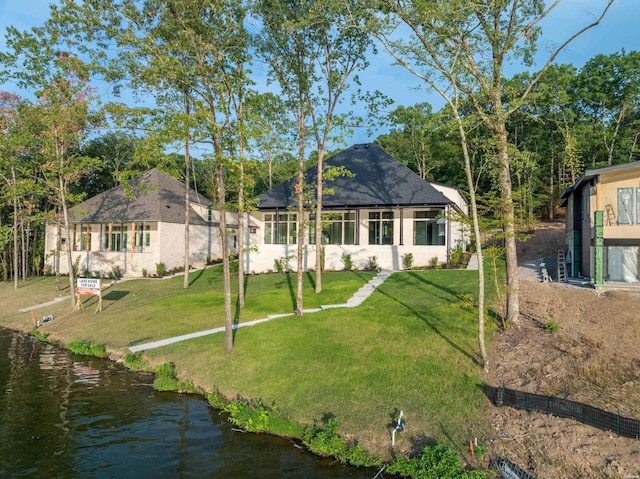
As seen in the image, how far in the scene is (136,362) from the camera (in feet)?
47.0

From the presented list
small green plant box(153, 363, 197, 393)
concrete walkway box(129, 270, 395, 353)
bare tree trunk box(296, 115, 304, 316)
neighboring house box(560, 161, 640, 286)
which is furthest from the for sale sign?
Answer: neighboring house box(560, 161, 640, 286)

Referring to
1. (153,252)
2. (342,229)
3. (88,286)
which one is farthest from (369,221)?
(88,286)

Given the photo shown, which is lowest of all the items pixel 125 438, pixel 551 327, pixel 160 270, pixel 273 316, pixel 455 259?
pixel 125 438

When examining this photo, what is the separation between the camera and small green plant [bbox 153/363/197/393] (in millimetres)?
12273

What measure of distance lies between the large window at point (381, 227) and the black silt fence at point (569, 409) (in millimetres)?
18631

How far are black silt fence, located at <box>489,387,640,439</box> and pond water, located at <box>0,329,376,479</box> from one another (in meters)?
3.61

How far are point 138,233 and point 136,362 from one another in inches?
772

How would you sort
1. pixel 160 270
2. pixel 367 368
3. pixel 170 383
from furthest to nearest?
1. pixel 160 270
2. pixel 170 383
3. pixel 367 368

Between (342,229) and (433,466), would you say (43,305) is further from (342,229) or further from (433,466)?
(433,466)

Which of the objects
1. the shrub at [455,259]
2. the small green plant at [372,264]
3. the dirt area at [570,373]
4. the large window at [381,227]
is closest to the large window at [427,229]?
the shrub at [455,259]

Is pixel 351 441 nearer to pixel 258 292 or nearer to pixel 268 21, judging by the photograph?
pixel 258 292

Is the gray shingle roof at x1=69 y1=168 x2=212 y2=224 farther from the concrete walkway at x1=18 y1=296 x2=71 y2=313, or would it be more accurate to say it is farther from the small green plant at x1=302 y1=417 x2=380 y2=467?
the small green plant at x1=302 y1=417 x2=380 y2=467

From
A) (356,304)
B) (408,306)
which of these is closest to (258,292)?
(356,304)

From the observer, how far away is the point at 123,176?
49.9ft
